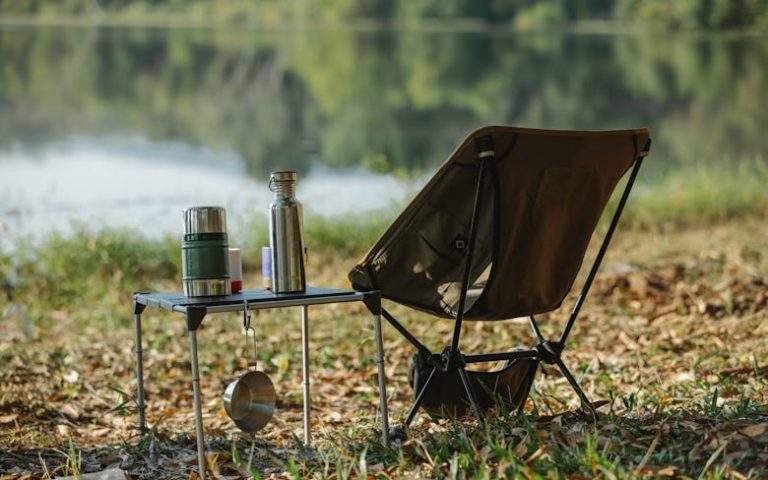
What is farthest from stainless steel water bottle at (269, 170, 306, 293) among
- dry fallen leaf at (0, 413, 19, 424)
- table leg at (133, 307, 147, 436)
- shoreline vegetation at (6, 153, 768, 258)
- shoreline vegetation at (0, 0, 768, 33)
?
shoreline vegetation at (0, 0, 768, 33)

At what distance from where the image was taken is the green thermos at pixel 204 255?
267cm

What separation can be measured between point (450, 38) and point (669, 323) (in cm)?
1188

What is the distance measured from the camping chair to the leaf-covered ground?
0.23 m

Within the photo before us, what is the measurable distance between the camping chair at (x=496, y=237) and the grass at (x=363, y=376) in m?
0.23

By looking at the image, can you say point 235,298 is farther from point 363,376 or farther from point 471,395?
point 363,376

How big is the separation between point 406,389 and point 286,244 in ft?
4.54

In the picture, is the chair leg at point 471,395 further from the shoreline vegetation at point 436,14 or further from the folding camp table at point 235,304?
the shoreline vegetation at point 436,14

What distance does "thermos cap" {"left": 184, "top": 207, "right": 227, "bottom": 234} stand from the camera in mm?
2682

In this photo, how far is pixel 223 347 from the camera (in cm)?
470

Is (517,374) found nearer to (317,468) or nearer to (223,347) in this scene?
(317,468)

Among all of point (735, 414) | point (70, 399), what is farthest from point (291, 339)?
point (735, 414)

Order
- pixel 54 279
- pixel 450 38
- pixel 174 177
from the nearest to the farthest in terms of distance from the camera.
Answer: pixel 54 279 → pixel 174 177 → pixel 450 38

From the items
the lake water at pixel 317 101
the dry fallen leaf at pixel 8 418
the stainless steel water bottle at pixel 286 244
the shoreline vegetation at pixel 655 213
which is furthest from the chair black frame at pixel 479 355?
the lake water at pixel 317 101

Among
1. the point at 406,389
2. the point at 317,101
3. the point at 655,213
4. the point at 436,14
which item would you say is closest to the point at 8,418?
the point at 406,389
